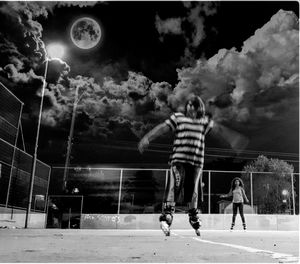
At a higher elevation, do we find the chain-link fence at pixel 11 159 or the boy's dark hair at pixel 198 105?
the chain-link fence at pixel 11 159

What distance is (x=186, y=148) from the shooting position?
4.94 m

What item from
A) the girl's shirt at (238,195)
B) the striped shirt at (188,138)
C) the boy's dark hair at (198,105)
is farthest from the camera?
the girl's shirt at (238,195)

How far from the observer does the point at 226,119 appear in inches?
1732

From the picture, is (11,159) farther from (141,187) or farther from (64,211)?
(141,187)

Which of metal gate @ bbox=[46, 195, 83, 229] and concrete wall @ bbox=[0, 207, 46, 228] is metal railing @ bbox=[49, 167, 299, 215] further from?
concrete wall @ bbox=[0, 207, 46, 228]

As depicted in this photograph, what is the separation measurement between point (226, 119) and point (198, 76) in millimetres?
16888

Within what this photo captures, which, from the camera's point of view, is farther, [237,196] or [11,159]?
[11,159]

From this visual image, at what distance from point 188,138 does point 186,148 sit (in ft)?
0.41

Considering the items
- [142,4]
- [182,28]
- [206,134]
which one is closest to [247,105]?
[182,28]

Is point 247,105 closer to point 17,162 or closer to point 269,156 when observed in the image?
point 269,156

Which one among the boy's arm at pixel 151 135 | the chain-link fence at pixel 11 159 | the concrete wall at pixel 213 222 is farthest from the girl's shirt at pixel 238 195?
the chain-link fence at pixel 11 159

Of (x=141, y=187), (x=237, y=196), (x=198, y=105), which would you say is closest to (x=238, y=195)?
(x=237, y=196)

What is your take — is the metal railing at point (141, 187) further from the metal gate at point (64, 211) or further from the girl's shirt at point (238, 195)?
the girl's shirt at point (238, 195)

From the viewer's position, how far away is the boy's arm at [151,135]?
4844 mm
